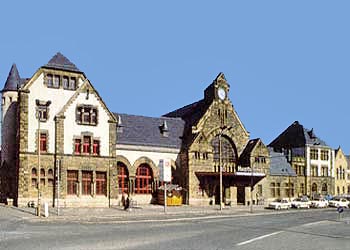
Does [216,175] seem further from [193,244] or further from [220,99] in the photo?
[193,244]

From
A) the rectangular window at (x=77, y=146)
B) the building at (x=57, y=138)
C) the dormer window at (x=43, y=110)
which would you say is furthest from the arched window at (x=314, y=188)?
the dormer window at (x=43, y=110)

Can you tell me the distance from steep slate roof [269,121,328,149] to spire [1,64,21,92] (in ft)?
160

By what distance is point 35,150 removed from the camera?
176 feet

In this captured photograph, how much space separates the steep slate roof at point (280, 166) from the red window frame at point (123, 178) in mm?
25578

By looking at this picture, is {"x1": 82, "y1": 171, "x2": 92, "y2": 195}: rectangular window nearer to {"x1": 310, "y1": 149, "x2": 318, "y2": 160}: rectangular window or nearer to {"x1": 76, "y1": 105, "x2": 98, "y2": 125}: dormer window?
{"x1": 76, "y1": 105, "x2": 98, "y2": 125}: dormer window

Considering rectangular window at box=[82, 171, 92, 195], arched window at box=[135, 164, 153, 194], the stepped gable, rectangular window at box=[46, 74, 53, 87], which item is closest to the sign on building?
arched window at box=[135, 164, 153, 194]

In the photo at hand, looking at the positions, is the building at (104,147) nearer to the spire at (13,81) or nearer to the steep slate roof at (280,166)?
the spire at (13,81)

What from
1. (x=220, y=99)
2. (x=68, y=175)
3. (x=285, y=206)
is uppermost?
(x=220, y=99)

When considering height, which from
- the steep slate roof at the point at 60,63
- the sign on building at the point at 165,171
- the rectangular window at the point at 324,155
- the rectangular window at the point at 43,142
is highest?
the steep slate roof at the point at 60,63

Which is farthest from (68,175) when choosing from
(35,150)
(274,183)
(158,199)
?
(274,183)

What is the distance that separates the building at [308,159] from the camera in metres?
86.7

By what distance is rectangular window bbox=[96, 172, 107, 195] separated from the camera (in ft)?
189

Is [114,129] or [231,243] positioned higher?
[114,129]

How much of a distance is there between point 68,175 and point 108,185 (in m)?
4.52
